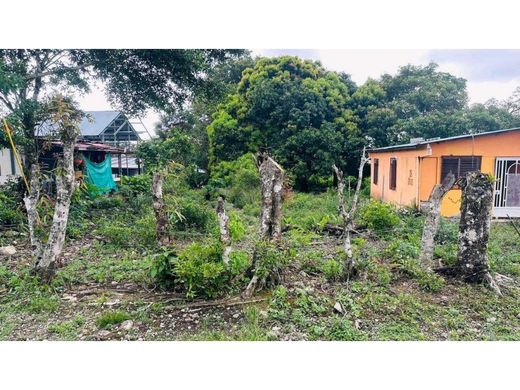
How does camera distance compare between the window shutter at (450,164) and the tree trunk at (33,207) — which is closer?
the tree trunk at (33,207)

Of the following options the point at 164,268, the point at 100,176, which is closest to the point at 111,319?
the point at 164,268

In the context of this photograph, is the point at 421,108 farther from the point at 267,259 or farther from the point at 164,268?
the point at 164,268

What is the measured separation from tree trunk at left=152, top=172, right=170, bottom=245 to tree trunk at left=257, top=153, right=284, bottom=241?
182 centimetres

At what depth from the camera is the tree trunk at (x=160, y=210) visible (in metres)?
5.70

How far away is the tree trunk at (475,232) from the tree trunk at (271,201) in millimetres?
2416

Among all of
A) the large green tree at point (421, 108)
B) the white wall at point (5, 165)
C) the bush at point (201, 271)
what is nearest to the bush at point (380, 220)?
the bush at point (201, 271)

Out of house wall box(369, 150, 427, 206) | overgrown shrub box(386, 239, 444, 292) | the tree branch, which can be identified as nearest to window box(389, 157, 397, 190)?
house wall box(369, 150, 427, 206)

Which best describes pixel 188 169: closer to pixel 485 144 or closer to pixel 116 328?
pixel 485 144

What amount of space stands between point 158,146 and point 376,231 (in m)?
8.78

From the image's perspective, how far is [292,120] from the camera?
1450cm

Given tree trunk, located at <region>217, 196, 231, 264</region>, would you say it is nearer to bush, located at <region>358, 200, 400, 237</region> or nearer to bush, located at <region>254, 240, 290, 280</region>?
bush, located at <region>254, 240, 290, 280</region>

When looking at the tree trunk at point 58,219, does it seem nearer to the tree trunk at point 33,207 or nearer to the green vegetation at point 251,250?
the green vegetation at point 251,250

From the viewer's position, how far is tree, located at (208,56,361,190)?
14.2 m

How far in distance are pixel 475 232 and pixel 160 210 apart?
4.40 m
